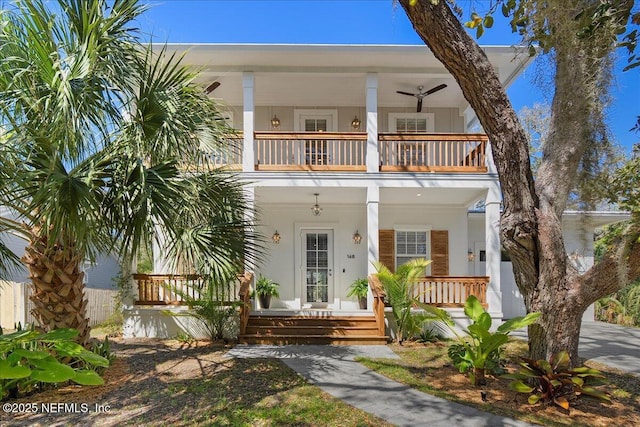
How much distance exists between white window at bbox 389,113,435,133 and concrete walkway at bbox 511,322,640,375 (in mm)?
5744

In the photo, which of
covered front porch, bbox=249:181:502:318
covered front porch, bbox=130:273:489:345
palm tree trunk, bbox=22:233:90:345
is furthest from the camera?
covered front porch, bbox=249:181:502:318

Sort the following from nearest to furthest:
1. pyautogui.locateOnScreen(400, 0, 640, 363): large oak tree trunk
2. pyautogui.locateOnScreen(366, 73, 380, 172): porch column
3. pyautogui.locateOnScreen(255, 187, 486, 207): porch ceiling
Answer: pyautogui.locateOnScreen(400, 0, 640, 363): large oak tree trunk
pyautogui.locateOnScreen(366, 73, 380, 172): porch column
pyautogui.locateOnScreen(255, 187, 486, 207): porch ceiling

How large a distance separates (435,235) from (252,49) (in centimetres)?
655

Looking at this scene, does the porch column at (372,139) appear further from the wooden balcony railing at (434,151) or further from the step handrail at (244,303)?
the step handrail at (244,303)

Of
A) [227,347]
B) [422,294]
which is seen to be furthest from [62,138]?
[422,294]

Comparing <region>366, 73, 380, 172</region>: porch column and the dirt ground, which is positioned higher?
<region>366, 73, 380, 172</region>: porch column

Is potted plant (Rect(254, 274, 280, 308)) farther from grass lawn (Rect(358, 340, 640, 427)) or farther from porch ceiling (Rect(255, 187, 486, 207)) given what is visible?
grass lawn (Rect(358, 340, 640, 427))

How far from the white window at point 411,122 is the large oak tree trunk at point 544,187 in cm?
559

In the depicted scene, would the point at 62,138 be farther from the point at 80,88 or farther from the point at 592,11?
the point at 592,11

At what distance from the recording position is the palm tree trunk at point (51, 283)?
4668 millimetres

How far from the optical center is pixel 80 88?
140 inches

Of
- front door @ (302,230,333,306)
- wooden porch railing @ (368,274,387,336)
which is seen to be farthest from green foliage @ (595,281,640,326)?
front door @ (302,230,333,306)

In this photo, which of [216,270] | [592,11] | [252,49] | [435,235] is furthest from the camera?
[435,235]

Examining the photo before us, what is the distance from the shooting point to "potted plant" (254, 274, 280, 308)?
28.0ft
